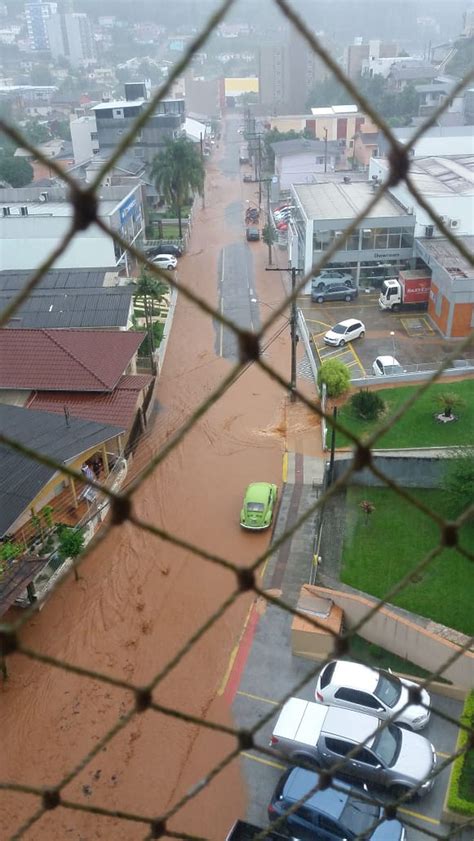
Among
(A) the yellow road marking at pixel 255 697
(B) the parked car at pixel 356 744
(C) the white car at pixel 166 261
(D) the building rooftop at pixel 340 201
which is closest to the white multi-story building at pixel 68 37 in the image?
(C) the white car at pixel 166 261

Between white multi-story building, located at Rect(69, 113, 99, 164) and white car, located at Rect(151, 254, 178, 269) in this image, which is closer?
white car, located at Rect(151, 254, 178, 269)

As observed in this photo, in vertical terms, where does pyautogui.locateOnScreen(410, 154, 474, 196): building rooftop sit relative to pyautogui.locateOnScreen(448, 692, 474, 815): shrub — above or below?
above

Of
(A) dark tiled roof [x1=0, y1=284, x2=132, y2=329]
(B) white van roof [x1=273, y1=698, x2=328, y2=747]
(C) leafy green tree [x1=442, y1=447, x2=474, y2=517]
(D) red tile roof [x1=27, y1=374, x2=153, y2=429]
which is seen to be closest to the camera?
(B) white van roof [x1=273, y1=698, x2=328, y2=747]

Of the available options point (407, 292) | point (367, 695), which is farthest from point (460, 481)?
point (407, 292)

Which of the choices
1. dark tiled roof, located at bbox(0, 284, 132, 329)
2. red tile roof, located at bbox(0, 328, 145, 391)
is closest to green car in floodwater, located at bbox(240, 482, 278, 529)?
red tile roof, located at bbox(0, 328, 145, 391)

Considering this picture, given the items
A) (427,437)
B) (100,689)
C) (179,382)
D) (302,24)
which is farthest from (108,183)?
(302,24)

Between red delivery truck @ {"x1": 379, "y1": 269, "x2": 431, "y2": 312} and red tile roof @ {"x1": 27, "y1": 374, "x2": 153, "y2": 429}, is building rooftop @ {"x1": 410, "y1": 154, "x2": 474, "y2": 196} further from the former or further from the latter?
red tile roof @ {"x1": 27, "y1": 374, "x2": 153, "y2": 429}

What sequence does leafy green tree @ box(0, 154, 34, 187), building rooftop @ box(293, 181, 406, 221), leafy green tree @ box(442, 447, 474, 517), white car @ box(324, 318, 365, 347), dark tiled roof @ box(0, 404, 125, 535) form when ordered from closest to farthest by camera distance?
dark tiled roof @ box(0, 404, 125, 535) → leafy green tree @ box(442, 447, 474, 517) → white car @ box(324, 318, 365, 347) → building rooftop @ box(293, 181, 406, 221) → leafy green tree @ box(0, 154, 34, 187)

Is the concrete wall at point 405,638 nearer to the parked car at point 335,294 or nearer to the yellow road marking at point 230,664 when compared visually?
the yellow road marking at point 230,664
